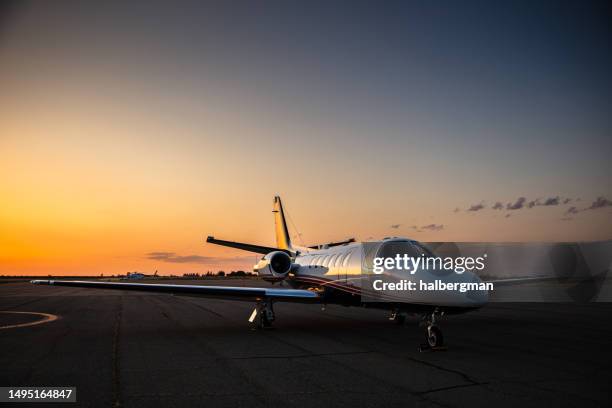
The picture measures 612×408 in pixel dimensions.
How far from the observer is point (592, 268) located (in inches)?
1500

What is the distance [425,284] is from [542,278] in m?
7.97

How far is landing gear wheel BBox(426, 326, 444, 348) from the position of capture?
9883 millimetres

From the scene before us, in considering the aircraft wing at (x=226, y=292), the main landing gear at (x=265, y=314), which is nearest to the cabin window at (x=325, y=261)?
the aircraft wing at (x=226, y=292)

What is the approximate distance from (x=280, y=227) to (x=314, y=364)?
55.1 feet

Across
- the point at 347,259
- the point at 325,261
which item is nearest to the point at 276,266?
the point at 325,261

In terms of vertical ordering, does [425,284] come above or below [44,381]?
above

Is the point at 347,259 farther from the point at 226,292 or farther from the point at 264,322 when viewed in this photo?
the point at 226,292

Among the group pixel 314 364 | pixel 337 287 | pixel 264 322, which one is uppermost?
pixel 337 287

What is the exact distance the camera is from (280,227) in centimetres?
2511

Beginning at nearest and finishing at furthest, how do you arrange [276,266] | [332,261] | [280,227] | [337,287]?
[337,287] < [332,261] < [276,266] < [280,227]

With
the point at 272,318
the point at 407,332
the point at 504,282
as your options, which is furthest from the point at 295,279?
the point at 504,282

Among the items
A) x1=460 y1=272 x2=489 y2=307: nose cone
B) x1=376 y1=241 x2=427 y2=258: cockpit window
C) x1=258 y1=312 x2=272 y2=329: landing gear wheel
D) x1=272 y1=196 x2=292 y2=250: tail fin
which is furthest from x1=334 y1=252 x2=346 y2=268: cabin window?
x1=272 y1=196 x2=292 y2=250: tail fin

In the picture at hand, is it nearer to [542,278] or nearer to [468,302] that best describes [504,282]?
[542,278]

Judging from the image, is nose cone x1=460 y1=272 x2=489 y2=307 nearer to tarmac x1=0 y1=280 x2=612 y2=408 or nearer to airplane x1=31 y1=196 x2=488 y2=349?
airplane x1=31 y1=196 x2=488 y2=349
